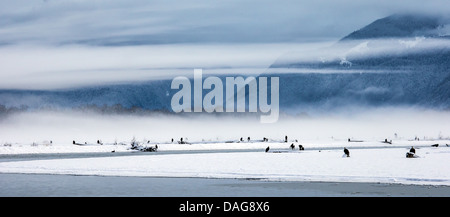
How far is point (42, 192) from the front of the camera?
38125 mm

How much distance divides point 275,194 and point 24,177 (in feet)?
80.7
